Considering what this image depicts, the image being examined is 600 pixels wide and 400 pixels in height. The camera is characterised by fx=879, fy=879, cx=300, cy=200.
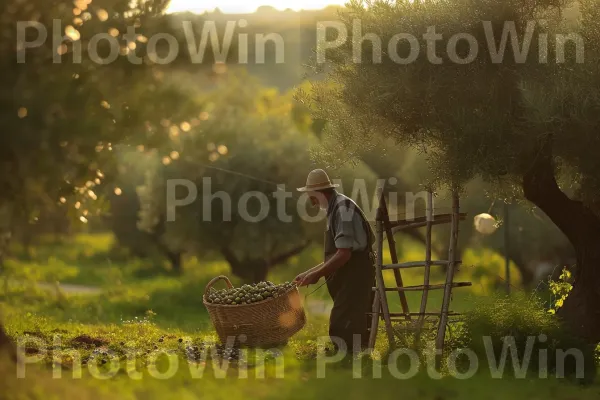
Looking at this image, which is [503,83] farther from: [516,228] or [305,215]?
[516,228]

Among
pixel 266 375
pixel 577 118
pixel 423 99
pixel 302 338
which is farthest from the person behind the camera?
pixel 302 338

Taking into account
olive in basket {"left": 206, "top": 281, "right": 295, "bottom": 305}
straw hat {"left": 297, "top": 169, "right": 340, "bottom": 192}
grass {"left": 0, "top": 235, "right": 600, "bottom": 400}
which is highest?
straw hat {"left": 297, "top": 169, "right": 340, "bottom": 192}

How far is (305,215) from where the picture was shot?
1234 inches

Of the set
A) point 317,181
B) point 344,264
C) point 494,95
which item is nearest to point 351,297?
point 344,264

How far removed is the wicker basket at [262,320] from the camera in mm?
12883

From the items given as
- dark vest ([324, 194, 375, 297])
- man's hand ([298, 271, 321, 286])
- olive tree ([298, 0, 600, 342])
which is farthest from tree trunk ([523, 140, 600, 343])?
man's hand ([298, 271, 321, 286])

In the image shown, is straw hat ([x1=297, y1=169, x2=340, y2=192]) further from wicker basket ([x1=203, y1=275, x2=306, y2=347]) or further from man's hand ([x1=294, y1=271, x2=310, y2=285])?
wicker basket ([x1=203, y1=275, x2=306, y2=347])

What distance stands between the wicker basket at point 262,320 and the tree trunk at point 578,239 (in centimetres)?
414

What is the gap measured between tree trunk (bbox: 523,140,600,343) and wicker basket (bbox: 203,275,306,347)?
13.6 ft

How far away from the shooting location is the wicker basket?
12.9 m

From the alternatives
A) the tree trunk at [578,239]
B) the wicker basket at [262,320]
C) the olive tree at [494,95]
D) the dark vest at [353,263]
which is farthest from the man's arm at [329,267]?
the tree trunk at [578,239]

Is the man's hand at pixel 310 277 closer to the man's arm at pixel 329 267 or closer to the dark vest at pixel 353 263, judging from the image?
the man's arm at pixel 329 267

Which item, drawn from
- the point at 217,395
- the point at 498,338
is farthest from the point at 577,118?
the point at 217,395

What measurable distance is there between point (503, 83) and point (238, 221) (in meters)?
19.2
